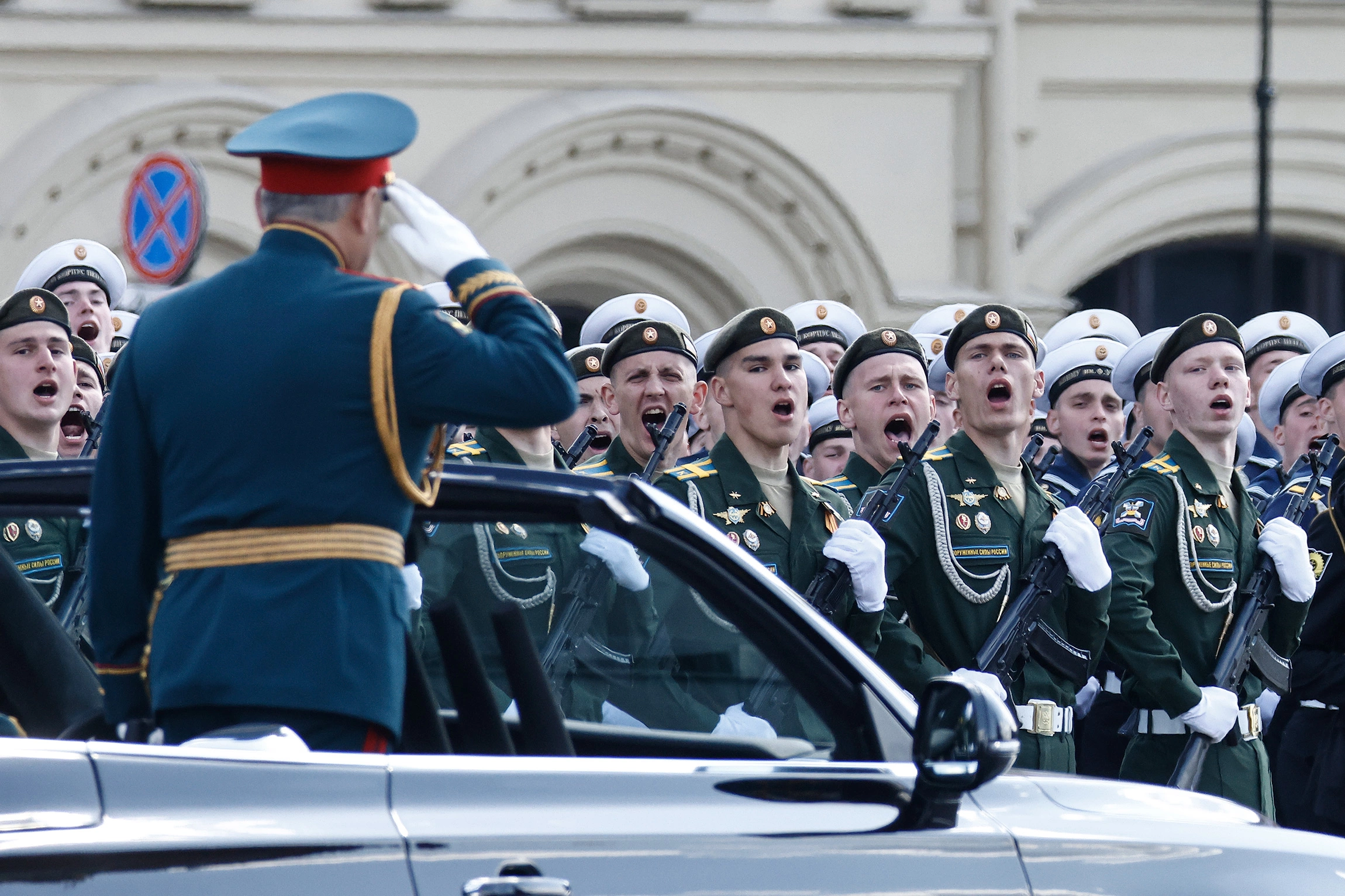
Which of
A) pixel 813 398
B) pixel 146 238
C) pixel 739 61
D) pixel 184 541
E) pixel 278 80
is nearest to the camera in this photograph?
pixel 184 541

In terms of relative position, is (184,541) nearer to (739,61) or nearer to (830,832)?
(830,832)

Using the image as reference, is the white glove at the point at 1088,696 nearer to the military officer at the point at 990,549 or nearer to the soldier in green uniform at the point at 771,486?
the military officer at the point at 990,549

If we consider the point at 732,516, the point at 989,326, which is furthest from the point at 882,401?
the point at 732,516

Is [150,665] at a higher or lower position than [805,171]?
lower


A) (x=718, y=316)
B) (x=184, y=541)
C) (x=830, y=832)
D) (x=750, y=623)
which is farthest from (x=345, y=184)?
(x=718, y=316)

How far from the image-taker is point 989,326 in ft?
20.7

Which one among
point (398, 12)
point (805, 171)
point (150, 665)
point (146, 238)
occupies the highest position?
point (398, 12)

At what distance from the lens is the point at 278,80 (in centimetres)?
1305

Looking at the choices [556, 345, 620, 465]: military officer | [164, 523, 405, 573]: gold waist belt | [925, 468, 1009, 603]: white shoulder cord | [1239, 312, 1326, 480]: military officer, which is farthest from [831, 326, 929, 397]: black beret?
[164, 523, 405, 573]: gold waist belt

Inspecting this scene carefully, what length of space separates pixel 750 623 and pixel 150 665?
776 millimetres

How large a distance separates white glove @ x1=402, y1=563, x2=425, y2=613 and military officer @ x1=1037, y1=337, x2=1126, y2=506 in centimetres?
523

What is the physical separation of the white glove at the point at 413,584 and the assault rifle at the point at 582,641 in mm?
192

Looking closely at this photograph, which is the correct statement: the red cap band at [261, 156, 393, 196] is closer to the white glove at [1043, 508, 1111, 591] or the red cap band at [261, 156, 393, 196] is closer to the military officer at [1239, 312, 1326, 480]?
the white glove at [1043, 508, 1111, 591]

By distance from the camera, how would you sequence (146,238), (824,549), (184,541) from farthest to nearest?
(146,238) → (824,549) → (184,541)
